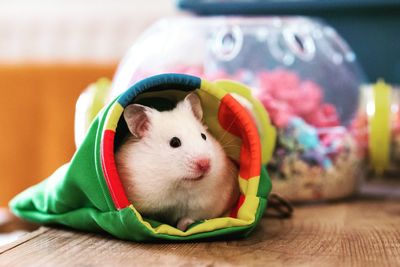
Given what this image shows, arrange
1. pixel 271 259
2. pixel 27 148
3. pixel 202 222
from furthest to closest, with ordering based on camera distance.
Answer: pixel 27 148, pixel 202 222, pixel 271 259

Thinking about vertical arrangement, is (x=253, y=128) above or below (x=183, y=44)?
below

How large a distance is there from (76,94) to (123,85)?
35.0 inches

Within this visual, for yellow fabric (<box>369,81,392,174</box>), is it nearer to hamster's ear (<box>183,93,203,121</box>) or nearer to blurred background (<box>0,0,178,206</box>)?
hamster's ear (<box>183,93,203,121</box>)

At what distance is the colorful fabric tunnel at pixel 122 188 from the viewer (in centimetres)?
100

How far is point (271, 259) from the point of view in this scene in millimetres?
926

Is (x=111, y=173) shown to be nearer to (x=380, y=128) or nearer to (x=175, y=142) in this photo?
(x=175, y=142)

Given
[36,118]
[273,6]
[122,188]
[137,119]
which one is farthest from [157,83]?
[36,118]

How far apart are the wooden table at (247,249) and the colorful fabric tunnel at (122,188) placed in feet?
0.08

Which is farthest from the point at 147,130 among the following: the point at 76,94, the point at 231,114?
the point at 76,94

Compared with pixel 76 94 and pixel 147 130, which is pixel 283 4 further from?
pixel 147 130

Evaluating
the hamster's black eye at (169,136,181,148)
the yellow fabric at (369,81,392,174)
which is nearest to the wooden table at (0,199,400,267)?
the hamster's black eye at (169,136,181,148)

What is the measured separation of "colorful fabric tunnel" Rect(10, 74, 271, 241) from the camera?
1.00 meters

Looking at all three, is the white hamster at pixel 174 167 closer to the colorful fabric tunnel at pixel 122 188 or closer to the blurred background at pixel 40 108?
the colorful fabric tunnel at pixel 122 188

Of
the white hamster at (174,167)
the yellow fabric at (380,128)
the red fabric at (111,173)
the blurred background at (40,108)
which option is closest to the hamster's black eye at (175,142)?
the white hamster at (174,167)
